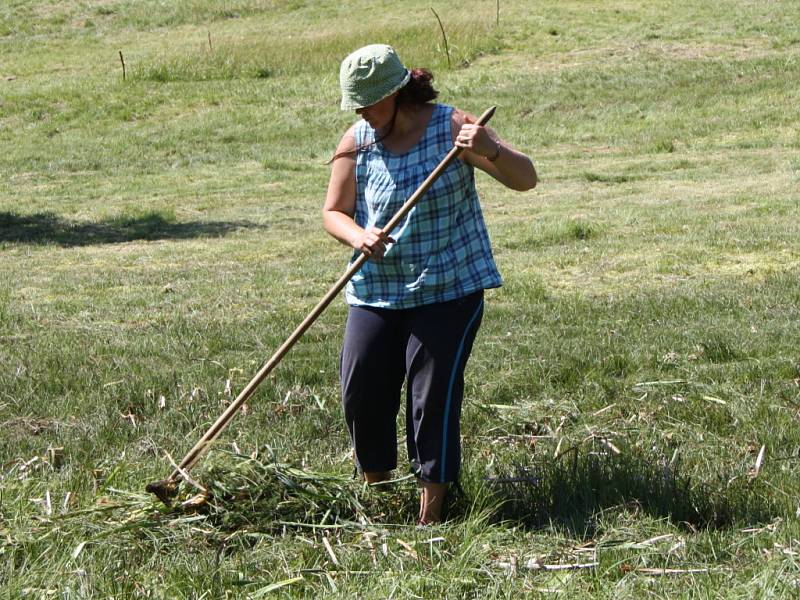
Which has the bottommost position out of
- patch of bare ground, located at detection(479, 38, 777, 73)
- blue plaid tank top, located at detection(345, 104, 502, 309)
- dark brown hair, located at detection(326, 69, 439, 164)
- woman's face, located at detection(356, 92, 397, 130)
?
patch of bare ground, located at detection(479, 38, 777, 73)

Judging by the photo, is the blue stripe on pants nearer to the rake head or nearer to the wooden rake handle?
the wooden rake handle

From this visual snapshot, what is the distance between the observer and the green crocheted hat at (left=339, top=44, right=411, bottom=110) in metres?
4.11

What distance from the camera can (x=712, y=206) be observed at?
45.9 feet

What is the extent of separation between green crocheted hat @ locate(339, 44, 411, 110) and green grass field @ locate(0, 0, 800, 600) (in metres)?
1.46

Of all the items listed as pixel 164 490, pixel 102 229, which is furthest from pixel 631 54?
pixel 164 490

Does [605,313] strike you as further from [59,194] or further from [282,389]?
[59,194]

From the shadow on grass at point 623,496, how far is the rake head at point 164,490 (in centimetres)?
124

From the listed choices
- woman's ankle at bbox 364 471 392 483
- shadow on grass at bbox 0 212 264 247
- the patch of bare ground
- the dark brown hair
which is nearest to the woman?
the dark brown hair

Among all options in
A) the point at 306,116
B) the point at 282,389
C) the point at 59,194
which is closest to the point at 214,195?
the point at 59,194

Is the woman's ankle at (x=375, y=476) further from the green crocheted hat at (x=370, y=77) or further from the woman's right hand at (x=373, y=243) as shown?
the green crocheted hat at (x=370, y=77)

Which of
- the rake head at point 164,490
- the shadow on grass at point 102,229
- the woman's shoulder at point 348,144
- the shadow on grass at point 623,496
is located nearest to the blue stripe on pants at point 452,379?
the shadow on grass at point 623,496

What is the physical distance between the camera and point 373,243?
162 inches

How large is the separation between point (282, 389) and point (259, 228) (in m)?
8.80

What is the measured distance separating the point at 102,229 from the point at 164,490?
37.6 ft
